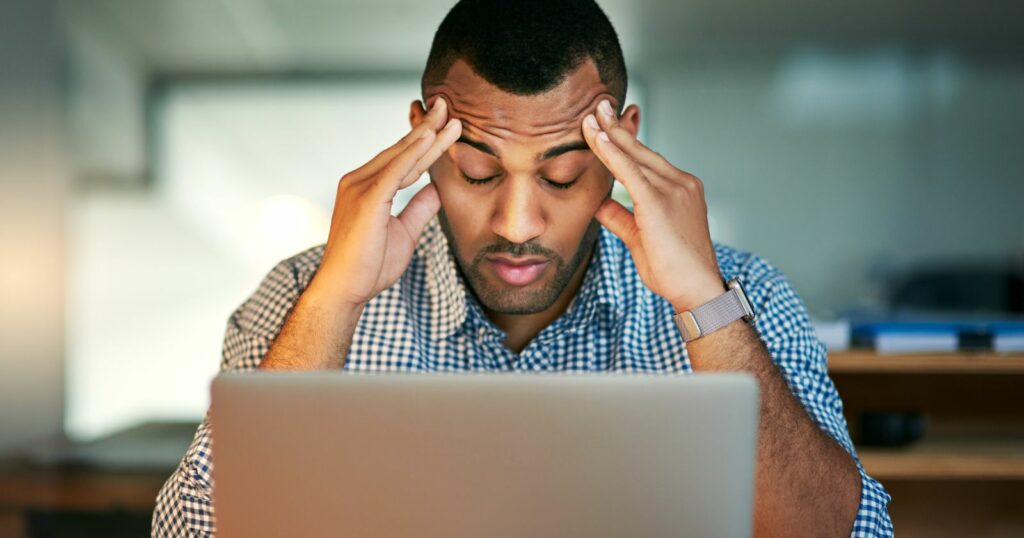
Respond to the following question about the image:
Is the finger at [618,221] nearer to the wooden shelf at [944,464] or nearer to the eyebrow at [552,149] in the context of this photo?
the eyebrow at [552,149]

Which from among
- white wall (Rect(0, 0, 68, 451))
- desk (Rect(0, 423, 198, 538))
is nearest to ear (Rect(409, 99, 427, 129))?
desk (Rect(0, 423, 198, 538))

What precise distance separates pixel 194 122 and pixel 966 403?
12.1 ft

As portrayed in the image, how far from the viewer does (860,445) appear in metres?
2.19

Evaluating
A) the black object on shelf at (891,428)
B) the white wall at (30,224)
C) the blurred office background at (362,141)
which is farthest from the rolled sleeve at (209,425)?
the blurred office background at (362,141)

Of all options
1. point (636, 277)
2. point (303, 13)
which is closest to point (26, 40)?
Result: point (303, 13)

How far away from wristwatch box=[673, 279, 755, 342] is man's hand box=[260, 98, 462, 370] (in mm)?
415

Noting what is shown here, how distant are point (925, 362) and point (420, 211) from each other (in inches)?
52.5

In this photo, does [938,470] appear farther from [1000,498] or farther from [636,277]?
[636,277]

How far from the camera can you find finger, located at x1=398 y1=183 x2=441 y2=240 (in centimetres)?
140

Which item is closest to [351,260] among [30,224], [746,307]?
[746,307]

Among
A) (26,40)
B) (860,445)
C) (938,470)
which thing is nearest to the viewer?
(938,470)

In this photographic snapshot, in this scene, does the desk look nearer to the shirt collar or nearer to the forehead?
the shirt collar

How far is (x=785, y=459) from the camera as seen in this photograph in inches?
44.8

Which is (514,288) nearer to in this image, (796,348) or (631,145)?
(631,145)
